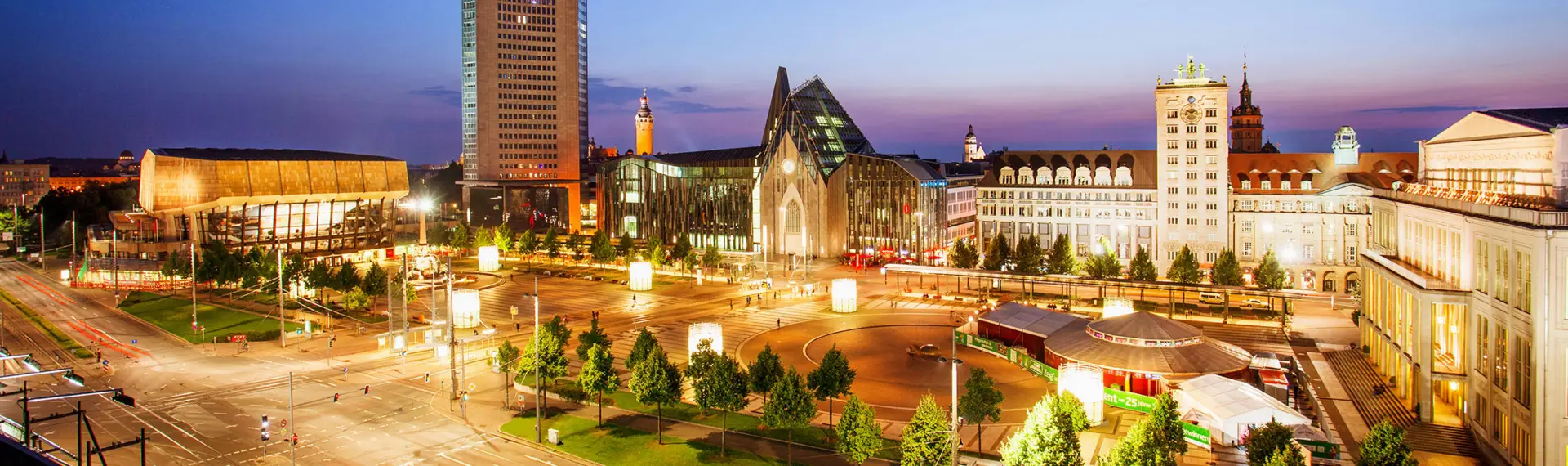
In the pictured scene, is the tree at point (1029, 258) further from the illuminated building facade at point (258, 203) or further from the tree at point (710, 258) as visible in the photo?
the illuminated building facade at point (258, 203)

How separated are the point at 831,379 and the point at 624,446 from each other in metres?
11.1

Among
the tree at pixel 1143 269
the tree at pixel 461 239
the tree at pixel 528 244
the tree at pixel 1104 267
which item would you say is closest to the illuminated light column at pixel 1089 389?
the tree at pixel 1104 267

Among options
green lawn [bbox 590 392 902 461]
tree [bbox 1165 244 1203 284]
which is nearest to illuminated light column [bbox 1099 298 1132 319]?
tree [bbox 1165 244 1203 284]

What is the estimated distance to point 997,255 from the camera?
110 meters

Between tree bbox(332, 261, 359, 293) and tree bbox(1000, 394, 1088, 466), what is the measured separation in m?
74.4

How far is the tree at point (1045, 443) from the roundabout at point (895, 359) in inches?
438

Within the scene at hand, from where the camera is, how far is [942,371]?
63875mm

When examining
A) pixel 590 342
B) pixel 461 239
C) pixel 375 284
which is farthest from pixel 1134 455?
pixel 461 239

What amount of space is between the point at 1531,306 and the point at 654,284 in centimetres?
8672

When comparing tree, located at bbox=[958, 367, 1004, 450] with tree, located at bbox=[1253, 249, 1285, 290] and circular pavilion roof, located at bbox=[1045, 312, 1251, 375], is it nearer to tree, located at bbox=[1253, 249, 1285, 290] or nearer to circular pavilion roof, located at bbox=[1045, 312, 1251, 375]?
circular pavilion roof, located at bbox=[1045, 312, 1251, 375]

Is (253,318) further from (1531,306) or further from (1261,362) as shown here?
(1531,306)

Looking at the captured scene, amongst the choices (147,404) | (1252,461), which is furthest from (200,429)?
(1252,461)

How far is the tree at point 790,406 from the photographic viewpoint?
46.2 meters

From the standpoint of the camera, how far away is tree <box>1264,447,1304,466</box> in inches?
1342
